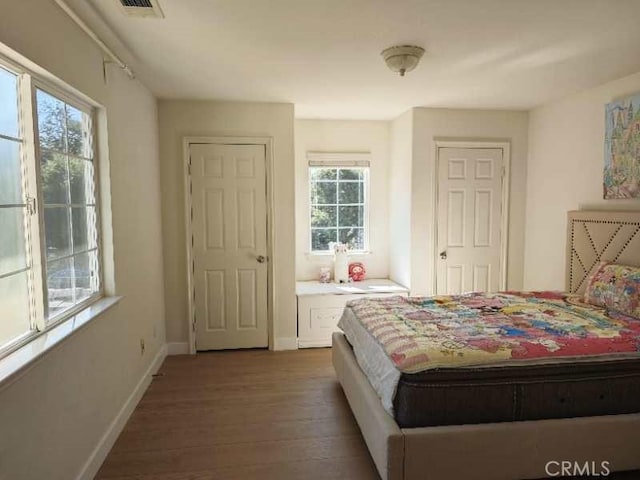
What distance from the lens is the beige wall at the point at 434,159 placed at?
4.30 meters

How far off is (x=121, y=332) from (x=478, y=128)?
384cm

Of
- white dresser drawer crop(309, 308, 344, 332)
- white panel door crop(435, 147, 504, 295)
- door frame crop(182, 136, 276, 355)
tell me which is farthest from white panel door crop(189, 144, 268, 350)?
white panel door crop(435, 147, 504, 295)

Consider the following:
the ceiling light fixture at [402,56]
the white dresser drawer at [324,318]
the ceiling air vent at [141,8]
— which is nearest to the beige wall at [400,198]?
the white dresser drawer at [324,318]

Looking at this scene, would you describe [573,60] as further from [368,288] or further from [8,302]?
[8,302]

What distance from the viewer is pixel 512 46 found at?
263 centimetres

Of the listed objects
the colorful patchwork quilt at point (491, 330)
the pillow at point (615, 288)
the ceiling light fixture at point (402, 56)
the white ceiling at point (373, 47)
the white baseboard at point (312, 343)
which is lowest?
the white baseboard at point (312, 343)

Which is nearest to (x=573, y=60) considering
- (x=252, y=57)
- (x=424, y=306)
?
(x=424, y=306)

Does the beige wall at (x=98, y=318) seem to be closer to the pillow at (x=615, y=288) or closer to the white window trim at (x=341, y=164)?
the white window trim at (x=341, y=164)

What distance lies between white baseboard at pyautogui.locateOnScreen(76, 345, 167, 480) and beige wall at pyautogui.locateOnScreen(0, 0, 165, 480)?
5 centimetres

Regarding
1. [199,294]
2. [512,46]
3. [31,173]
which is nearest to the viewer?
[31,173]

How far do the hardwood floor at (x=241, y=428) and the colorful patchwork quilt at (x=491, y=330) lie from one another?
70 centimetres

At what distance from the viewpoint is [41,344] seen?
1775mm

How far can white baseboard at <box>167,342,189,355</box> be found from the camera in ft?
13.5

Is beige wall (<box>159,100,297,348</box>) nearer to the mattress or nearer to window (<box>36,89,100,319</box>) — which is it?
window (<box>36,89,100,319</box>)
